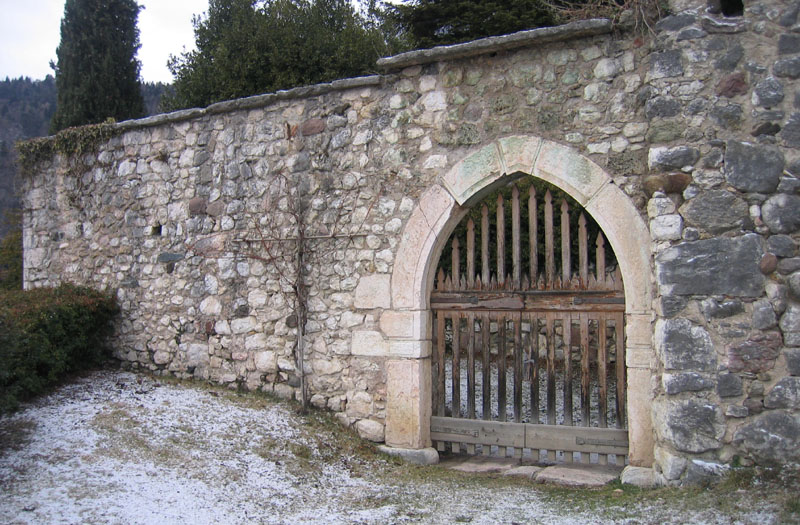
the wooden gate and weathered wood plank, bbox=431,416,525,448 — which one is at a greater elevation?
the wooden gate

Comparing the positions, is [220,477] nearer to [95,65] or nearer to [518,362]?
[518,362]

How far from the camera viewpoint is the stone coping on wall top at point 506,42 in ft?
14.7

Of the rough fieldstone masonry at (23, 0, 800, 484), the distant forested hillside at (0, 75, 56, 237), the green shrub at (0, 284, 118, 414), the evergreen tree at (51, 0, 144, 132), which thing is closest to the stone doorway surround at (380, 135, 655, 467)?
the rough fieldstone masonry at (23, 0, 800, 484)

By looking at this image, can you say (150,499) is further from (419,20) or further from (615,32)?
(419,20)

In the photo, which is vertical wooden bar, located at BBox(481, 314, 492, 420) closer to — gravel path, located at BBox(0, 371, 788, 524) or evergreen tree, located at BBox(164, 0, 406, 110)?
gravel path, located at BBox(0, 371, 788, 524)

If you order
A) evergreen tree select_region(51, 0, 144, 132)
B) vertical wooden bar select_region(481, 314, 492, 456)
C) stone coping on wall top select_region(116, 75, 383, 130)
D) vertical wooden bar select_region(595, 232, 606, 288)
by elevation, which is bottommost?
vertical wooden bar select_region(481, 314, 492, 456)

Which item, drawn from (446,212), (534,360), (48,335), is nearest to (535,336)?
(534,360)

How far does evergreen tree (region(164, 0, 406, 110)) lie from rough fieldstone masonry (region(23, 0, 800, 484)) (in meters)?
4.06

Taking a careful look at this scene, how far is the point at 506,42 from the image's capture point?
4777 mm

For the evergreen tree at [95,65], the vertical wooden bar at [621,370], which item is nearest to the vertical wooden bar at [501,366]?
the vertical wooden bar at [621,370]

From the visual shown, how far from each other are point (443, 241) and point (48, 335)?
3.77m

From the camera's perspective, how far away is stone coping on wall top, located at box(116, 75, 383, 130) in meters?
5.47

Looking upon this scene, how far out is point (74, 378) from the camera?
629 centimetres

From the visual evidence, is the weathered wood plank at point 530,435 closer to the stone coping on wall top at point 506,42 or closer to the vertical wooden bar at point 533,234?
the vertical wooden bar at point 533,234
